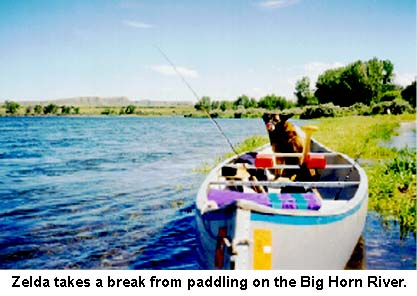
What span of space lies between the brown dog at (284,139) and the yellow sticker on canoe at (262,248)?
76.7 inches

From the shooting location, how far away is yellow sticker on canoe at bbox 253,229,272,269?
3.17 meters

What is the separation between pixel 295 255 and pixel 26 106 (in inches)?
1913

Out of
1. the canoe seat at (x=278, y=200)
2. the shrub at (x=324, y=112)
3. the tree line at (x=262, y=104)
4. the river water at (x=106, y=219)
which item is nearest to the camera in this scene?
the canoe seat at (x=278, y=200)

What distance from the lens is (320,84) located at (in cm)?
4122

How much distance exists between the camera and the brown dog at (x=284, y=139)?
17.0 ft

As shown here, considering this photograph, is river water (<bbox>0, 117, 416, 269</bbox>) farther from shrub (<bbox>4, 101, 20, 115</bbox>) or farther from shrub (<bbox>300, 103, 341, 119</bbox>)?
shrub (<bbox>4, 101, 20, 115</bbox>)

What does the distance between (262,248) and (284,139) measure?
97.7 inches

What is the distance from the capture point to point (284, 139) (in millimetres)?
5430

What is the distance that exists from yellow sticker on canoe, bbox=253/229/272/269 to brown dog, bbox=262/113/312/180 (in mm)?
1949

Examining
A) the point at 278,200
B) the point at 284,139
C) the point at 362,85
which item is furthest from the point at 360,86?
the point at 278,200

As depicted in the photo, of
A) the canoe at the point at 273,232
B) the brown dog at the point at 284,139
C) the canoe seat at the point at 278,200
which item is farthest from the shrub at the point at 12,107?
the canoe at the point at 273,232

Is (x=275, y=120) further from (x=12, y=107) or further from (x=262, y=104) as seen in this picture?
→ (x=262, y=104)

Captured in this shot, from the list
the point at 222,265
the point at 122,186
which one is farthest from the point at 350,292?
the point at 122,186

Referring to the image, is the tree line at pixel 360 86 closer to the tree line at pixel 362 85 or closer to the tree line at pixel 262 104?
the tree line at pixel 362 85
